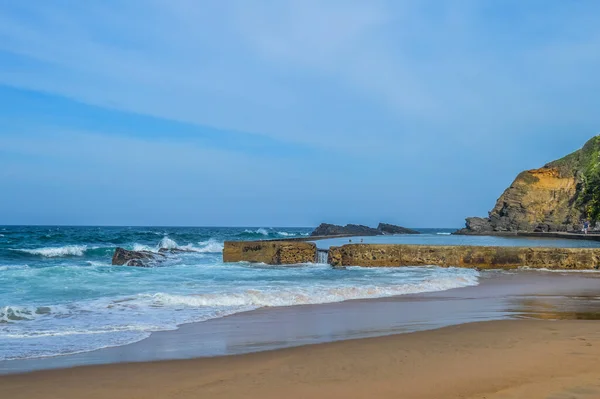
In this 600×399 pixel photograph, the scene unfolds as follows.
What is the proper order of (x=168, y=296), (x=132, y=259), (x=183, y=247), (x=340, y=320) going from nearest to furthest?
(x=340, y=320)
(x=168, y=296)
(x=132, y=259)
(x=183, y=247)

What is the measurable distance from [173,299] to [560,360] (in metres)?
7.45

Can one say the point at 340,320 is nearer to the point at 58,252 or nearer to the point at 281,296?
the point at 281,296

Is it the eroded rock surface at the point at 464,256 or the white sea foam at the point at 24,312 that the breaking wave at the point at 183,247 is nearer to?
the eroded rock surface at the point at 464,256

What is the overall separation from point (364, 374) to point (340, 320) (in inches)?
137

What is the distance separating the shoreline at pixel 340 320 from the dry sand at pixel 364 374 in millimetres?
506

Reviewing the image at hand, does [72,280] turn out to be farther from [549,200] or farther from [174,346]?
[549,200]

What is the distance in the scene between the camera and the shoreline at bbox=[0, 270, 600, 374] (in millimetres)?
6172

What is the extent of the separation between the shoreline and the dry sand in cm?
51

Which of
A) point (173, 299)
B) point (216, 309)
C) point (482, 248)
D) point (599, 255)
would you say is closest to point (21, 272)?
point (173, 299)

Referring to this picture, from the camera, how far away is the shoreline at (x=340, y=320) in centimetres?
617

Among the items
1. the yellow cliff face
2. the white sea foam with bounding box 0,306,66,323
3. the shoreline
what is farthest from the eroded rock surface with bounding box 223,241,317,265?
the yellow cliff face

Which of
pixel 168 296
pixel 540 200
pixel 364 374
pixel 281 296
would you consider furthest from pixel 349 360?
pixel 540 200

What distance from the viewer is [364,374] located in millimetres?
5105

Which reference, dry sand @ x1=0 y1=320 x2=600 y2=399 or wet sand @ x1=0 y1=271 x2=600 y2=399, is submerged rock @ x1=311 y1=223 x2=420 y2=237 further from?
dry sand @ x1=0 y1=320 x2=600 y2=399
